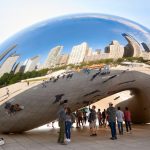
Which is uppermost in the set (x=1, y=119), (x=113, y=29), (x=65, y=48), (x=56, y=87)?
(x=113, y=29)

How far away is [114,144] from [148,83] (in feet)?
11.3

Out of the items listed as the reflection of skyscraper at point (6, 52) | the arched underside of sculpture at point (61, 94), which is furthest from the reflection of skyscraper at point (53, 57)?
the reflection of skyscraper at point (6, 52)

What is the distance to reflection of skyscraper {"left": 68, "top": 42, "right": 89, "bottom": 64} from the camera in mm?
10438

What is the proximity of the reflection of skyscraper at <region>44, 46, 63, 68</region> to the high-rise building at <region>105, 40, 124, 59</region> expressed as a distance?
4.54ft

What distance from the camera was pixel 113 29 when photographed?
11055 millimetres

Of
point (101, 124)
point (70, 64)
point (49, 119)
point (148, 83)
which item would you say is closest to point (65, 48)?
point (70, 64)

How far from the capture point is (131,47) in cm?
1102

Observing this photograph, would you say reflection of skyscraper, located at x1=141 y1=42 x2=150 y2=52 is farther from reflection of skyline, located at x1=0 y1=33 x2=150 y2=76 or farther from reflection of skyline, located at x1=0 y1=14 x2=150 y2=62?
reflection of skyline, located at x1=0 y1=33 x2=150 y2=76

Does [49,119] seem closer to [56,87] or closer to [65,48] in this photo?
[56,87]

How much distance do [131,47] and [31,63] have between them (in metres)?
2.99

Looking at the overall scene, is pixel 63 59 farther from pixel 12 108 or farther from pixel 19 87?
pixel 12 108

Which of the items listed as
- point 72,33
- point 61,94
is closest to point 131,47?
point 72,33

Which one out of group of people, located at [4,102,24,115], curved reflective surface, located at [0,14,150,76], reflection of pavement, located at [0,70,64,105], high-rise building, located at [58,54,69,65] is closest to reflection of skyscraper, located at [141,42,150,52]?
curved reflective surface, located at [0,14,150,76]

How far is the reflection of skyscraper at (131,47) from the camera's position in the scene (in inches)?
432
